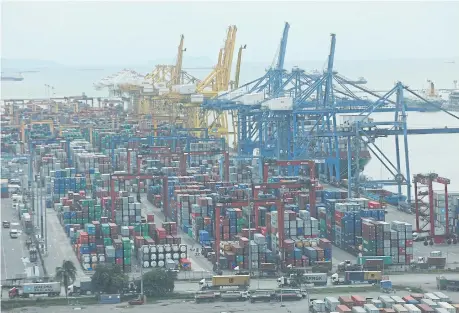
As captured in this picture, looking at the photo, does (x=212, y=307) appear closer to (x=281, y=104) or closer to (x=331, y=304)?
(x=331, y=304)

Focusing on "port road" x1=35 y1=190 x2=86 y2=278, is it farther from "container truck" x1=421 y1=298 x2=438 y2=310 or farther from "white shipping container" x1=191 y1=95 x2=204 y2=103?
"white shipping container" x1=191 y1=95 x2=204 y2=103

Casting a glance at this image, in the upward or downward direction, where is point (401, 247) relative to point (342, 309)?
upward

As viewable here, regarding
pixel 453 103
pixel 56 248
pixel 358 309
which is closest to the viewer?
pixel 358 309

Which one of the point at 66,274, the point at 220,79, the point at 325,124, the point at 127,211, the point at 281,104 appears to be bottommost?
the point at 66,274

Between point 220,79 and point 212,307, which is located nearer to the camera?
point 212,307

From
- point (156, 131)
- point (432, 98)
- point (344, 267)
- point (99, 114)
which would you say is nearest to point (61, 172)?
point (156, 131)

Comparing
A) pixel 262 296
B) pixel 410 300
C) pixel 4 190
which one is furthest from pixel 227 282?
pixel 4 190

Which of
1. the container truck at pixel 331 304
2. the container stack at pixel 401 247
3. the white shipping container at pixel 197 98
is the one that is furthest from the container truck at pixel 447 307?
the white shipping container at pixel 197 98
